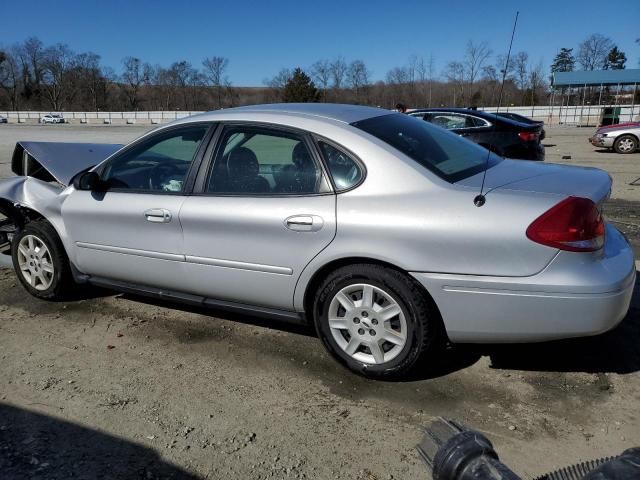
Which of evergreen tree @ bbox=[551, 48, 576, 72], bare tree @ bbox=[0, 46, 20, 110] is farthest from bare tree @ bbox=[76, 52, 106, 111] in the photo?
evergreen tree @ bbox=[551, 48, 576, 72]

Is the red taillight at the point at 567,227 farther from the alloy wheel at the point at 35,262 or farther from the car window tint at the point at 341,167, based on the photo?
the alloy wheel at the point at 35,262

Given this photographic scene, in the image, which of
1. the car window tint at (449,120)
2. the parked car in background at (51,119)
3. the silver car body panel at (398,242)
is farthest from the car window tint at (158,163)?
the parked car in background at (51,119)

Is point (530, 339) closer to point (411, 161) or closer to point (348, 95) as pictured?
point (411, 161)

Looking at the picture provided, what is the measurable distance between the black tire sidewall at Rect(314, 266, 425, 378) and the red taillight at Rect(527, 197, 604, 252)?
741 millimetres

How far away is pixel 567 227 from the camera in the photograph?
2715 mm

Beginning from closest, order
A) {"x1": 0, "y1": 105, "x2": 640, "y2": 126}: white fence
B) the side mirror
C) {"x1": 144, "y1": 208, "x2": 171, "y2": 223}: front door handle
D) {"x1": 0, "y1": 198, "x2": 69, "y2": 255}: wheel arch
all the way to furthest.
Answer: {"x1": 144, "y1": 208, "x2": 171, "y2": 223}: front door handle < the side mirror < {"x1": 0, "y1": 198, "x2": 69, "y2": 255}: wheel arch < {"x1": 0, "y1": 105, "x2": 640, "y2": 126}: white fence

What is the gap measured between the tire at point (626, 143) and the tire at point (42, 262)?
17050 mm

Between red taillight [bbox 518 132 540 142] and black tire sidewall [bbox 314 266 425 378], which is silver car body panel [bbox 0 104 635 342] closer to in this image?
black tire sidewall [bbox 314 266 425 378]

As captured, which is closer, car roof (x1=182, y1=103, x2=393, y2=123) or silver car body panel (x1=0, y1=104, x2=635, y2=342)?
silver car body panel (x1=0, y1=104, x2=635, y2=342)

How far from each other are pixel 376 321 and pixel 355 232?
536mm

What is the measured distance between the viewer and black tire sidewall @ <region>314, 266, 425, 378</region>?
301 cm

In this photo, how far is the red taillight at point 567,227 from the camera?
2.70 meters

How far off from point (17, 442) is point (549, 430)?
2678 mm

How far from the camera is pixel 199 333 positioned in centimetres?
399
